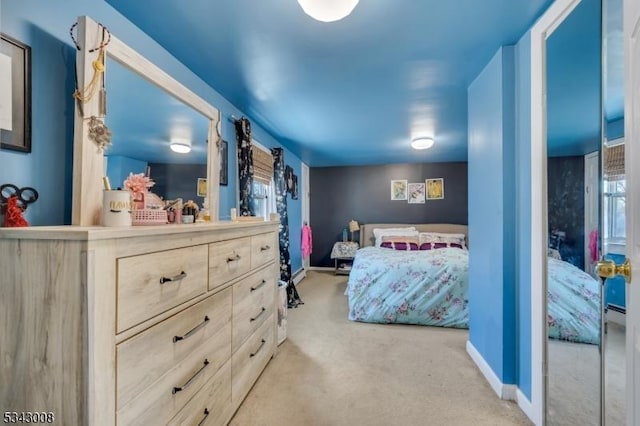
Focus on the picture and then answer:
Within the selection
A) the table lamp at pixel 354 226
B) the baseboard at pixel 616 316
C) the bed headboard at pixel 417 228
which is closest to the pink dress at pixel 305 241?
the table lamp at pixel 354 226

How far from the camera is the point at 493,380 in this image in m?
1.90

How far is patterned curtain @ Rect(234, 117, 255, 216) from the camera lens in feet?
8.73

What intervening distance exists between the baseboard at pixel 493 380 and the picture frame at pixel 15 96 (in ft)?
8.88

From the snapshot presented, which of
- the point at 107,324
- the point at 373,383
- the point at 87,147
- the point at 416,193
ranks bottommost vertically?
the point at 373,383

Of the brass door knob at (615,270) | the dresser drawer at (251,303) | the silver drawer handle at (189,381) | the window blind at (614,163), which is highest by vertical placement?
the window blind at (614,163)

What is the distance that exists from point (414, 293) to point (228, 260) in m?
2.25

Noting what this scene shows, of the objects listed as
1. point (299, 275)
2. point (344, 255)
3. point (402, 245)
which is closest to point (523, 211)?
point (402, 245)

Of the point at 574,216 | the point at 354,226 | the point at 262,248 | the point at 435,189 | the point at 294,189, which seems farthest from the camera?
the point at 354,226

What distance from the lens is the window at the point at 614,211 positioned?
0.93 meters

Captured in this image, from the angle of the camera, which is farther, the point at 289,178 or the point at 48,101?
the point at 289,178

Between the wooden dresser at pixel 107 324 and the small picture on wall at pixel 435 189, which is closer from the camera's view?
the wooden dresser at pixel 107 324

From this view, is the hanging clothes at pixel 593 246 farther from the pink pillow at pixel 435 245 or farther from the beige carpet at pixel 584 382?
the pink pillow at pixel 435 245

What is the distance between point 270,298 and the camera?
7.23 ft

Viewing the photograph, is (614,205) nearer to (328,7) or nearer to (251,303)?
(328,7)
